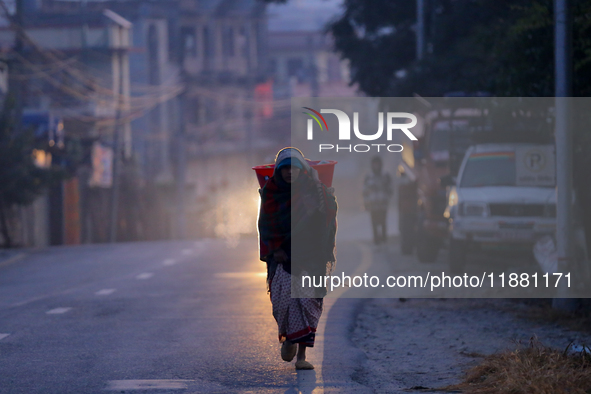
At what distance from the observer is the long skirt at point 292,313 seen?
694 cm

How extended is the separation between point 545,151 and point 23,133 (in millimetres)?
16472

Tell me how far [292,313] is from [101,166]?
33.7 meters

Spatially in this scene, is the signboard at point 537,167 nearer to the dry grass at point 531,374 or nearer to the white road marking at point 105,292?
the white road marking at point 105,292

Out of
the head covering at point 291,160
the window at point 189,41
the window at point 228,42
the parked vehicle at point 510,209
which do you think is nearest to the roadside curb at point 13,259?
the parked vehicle at point 510,209

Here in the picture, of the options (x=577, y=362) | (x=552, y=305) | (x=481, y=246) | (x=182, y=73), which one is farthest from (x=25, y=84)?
(x=577, y=362)

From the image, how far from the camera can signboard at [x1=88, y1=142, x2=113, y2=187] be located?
38.6 m

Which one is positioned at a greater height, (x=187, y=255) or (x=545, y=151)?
(x=545, y=151)

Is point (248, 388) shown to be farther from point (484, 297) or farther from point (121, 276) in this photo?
point (121, 276)

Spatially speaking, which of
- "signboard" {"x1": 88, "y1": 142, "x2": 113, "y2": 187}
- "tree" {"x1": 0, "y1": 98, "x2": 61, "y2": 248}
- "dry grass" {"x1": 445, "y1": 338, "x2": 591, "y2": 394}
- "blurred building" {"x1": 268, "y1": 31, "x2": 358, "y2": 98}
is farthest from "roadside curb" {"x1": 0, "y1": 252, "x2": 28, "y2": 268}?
"blurred building" {"x1": 268, "y1": 31, "x2": 358, "y2": 98}

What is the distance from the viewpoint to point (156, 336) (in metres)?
8.71

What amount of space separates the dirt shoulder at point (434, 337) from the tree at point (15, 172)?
50.1ft

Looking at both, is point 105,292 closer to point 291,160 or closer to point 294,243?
point 294,243

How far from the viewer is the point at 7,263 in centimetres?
2069

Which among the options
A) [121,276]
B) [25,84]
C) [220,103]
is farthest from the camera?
[220,103]
